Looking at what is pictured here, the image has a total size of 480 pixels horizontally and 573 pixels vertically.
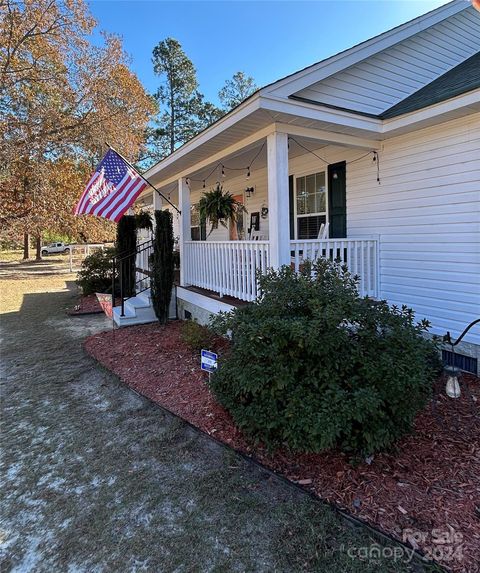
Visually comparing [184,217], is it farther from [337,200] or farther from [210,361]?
[210,361]

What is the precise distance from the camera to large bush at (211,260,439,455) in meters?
2.54

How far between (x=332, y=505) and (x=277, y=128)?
13.1 feet

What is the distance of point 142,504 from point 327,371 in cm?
155

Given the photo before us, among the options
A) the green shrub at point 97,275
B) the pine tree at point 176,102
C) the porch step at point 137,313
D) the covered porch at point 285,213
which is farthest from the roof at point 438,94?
the pine tree at point 176,102

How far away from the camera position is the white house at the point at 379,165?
4457mm

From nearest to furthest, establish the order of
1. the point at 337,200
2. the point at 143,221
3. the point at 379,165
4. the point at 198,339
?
the point at 198,339 < the point at 379,165 < the point at 337,200 < the point at 143,221

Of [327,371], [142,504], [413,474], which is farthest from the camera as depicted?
[327,371]

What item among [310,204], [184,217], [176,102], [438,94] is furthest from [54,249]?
[438,94]

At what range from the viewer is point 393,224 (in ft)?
17.7

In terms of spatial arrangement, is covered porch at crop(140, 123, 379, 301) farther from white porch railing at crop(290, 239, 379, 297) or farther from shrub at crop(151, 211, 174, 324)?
shrub at crop(151, 211, 174, 324)

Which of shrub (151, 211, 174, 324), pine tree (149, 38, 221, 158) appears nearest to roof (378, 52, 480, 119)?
shrub (151, 211, 174, 324)

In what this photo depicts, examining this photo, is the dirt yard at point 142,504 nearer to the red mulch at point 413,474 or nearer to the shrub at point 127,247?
the red mulch at point 413,474

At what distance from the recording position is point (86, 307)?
9.83 meters

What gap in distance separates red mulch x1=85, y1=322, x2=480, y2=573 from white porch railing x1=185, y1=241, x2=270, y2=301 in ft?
5.85
